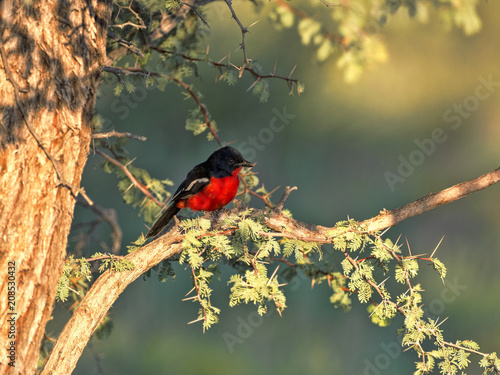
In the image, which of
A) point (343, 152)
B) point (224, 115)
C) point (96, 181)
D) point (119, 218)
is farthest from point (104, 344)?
point (343, 152)

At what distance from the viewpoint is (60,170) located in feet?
10.7

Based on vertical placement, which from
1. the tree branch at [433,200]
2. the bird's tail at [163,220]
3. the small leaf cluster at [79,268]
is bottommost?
the tree branch at [433,200]

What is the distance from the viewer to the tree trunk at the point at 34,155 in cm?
316

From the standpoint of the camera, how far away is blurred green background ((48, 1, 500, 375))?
972 centimetres

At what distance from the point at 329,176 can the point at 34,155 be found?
1079 cm

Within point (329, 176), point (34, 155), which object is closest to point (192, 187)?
point (34, 155)

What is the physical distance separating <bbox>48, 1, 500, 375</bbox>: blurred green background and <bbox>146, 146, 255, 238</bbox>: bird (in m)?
4.22

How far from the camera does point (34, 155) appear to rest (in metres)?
3.22
